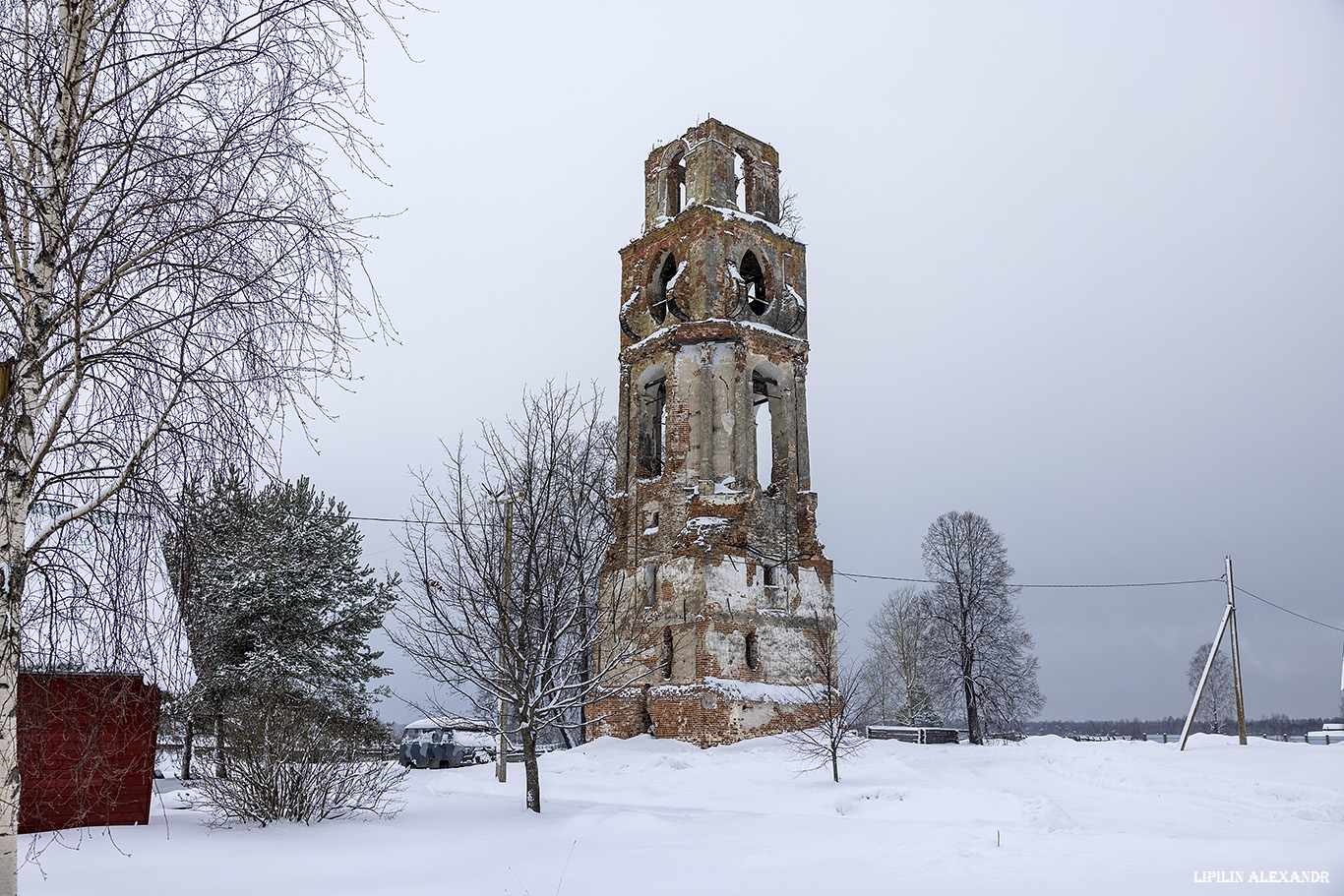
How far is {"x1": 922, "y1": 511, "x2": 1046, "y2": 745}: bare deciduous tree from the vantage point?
35438 millimetres

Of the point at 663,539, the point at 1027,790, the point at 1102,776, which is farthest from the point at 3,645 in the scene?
the point at 663,539

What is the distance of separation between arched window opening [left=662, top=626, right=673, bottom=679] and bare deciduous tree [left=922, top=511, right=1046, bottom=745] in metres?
15.3

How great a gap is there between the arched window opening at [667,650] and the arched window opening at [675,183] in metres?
13.3

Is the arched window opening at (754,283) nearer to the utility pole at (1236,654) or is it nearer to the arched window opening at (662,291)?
the arched window opening at (662,291)

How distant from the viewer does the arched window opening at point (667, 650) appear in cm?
2478

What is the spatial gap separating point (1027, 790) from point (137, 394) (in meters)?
15.9

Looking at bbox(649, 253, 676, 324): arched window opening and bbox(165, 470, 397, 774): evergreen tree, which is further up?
bbox(649, 253, 676, 324): arched window opening

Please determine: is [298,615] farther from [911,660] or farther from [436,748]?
Result: [911,660]

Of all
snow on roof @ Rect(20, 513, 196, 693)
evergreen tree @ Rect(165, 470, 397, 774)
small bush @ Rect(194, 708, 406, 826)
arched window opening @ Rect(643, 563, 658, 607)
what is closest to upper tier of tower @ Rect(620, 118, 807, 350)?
arched window opening @ Rect(643, 563, 658, 607)

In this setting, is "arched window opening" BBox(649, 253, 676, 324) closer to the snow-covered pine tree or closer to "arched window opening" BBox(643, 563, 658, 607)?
"arched window opening" BBox(643, 563, 658, 607)

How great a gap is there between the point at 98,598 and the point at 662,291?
24.6 metres

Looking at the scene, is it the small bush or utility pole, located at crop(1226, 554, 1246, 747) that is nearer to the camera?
the small bush

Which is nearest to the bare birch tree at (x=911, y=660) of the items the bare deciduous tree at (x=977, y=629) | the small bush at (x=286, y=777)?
the bare deciduous tree at (x=977, y=629)

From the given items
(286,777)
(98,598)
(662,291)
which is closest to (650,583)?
(662,291)
